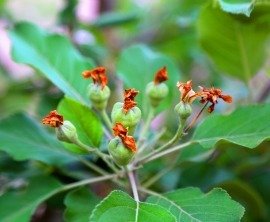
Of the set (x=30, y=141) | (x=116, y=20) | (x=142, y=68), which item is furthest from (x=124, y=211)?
(x=116, y=20)

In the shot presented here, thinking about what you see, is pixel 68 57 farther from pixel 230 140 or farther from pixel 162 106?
pixel 230 140

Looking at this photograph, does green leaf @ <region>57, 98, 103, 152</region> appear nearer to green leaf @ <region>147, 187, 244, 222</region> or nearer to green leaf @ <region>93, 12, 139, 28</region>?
green leaf @ <region>147, 187, 244, 222</region>

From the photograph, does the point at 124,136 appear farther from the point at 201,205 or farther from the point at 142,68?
the point at 142,68

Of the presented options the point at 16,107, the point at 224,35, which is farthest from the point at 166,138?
the point at 16,107

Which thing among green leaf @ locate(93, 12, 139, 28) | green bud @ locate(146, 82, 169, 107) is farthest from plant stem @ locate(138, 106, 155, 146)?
green leaf @ locate(93, 12, 139, 28)

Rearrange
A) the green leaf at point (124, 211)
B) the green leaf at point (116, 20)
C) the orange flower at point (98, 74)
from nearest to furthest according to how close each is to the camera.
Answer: the green leaf at point (124, 211) → the orange flower at point (98, 74) → the green leaf at point (116, 20)

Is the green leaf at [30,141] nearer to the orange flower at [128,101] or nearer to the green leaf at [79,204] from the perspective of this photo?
the green leaf at [79,204]

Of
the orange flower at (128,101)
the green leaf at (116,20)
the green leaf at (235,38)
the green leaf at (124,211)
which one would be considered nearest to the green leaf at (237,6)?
the green leaf at (235,38)
